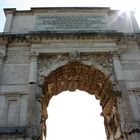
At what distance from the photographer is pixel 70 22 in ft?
49.2

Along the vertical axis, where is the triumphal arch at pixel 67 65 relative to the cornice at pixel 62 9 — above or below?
below

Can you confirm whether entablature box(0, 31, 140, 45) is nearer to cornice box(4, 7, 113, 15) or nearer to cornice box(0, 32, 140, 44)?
cornice box(0, 32, 140, 44)

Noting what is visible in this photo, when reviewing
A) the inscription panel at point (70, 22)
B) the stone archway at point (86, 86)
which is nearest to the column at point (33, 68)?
the stone archway at point (86, 86)

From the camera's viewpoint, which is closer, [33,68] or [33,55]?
[33,68]

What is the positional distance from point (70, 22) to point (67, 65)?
3072 mm

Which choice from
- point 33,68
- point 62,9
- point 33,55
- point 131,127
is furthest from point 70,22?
point 131,127

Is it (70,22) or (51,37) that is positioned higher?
(70,22)

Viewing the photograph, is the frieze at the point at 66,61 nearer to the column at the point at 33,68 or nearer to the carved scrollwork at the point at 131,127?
the column at the point at 33,68

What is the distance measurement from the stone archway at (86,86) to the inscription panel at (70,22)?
2505 millimetres

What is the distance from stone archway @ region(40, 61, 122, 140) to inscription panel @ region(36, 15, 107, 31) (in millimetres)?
2505

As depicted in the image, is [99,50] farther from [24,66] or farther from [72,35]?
[24,66]

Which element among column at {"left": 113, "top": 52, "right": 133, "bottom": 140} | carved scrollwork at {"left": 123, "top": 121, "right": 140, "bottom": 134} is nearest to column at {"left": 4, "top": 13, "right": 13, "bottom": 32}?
column at {"left": 113, "top": 52, "right": 133, "bottom": 140}

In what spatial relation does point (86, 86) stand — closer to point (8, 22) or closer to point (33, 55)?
point (33, 55)

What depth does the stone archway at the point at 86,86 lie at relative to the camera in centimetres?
1296
